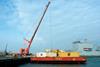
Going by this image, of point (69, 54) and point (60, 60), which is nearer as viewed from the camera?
point (60, 60)

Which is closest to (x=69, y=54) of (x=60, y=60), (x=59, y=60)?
(x=60, y=60)

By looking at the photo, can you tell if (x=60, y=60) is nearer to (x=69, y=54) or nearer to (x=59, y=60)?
(x=59, y=60)

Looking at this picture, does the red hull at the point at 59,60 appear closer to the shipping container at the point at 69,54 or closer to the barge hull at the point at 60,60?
the barge hull at the point at 60,60

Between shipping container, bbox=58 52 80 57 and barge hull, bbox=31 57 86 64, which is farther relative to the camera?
shipping container, bbox=58 52 80 57

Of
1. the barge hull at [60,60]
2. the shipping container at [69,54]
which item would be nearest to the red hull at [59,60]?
the barge hull at [60,60]

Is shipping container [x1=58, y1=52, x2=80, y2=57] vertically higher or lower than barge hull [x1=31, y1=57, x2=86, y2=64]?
higher

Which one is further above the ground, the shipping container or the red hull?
the shipping container

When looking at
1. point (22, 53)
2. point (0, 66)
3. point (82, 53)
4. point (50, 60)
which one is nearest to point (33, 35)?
point (22, 53)

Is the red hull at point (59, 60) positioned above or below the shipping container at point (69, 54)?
below

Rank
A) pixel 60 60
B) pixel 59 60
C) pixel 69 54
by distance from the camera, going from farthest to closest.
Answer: pixel 69 54 → pixel 59 60 → pixel 60 60

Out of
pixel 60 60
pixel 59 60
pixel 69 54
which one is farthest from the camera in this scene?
pixel 69 54

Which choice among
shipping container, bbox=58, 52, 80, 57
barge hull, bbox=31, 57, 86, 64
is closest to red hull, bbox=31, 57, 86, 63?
barge hull, bbox=31, 57, 86, 64

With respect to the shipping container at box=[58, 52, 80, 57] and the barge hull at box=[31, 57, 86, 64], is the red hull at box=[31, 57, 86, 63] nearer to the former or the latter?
the barge hull at box=[31, 57, 86, 64]

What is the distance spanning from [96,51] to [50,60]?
9314cm
